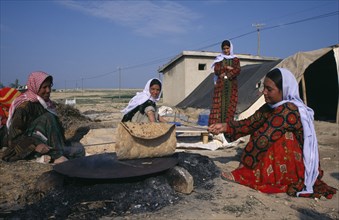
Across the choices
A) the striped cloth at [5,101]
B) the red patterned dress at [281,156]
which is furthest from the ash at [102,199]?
the striped cloth at [5,101]

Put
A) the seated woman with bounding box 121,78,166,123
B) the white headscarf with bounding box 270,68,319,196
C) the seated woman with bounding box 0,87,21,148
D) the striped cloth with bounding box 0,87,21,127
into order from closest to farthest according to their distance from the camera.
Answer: the white headscarf with bounding box 270,68,319,196, the seated woman with bounding box 121,78,166,123, the seated woman with bounding box 0,87,21,148, the striped cloth with bounding box 0,87,21,127

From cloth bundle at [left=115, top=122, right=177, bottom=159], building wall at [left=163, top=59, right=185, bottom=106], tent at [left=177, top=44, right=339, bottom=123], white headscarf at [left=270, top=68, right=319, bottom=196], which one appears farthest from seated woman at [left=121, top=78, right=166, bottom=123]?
building wall at [left=163, top=59, right=185, bottom=106]

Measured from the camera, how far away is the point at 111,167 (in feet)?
9.56

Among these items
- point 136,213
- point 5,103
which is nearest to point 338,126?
point 136,213

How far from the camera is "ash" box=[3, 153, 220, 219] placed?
2410mm

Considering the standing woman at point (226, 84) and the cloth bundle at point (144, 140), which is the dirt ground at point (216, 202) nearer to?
the cloth bundle at point (144, 140)

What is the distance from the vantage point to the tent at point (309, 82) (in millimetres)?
9555

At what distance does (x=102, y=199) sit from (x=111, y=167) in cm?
37

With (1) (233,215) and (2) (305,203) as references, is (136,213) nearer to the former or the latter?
(1) (233,215)

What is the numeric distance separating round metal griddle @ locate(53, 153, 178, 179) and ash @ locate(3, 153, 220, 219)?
13 cm

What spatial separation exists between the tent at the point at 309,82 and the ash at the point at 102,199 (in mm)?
7500

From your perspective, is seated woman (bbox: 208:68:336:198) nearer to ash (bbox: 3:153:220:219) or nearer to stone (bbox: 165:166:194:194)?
stone (bbox: 165:166:194:194)

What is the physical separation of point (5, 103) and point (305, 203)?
16.4 feet

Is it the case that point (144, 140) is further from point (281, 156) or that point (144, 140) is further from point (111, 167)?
point (281, 156)
